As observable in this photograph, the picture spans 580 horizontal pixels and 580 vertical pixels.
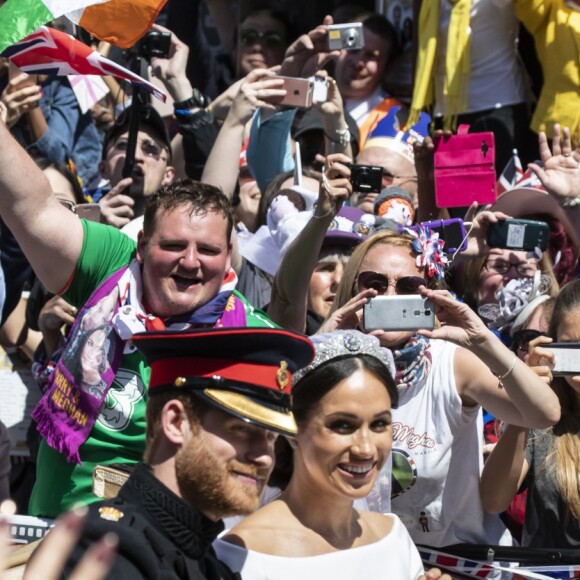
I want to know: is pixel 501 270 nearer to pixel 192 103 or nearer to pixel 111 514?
pixel 192 103

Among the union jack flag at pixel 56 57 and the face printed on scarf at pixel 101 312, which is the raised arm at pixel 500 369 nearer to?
the face printed on scarf at pixel 101 312

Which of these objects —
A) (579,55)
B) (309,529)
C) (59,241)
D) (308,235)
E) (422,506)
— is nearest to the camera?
(309,529)

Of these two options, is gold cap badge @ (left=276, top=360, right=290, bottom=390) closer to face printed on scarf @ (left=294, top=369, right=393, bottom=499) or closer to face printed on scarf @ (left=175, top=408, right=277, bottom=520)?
face printed on scarf @ (left=175, top=408, right=277, bottom=520)

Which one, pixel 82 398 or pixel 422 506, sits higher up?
pixel 82 398

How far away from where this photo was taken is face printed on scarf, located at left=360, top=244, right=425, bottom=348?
14.2 feet

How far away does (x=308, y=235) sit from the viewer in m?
4.68

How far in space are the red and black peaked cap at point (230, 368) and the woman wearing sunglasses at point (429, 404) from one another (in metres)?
1.22

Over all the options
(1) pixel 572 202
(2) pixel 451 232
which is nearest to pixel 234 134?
(2) pixel 451 232

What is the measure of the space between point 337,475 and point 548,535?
1484 millimetres

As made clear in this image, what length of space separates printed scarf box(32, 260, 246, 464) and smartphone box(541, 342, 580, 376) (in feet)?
3.74

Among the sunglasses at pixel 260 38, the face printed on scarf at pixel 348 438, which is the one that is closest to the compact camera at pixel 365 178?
the face printed on scarf at pixel 348 438

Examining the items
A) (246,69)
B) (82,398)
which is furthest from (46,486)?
(246,69)

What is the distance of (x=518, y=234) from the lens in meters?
5.24

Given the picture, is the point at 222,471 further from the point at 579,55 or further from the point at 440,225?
Answer: the point at 579,55
